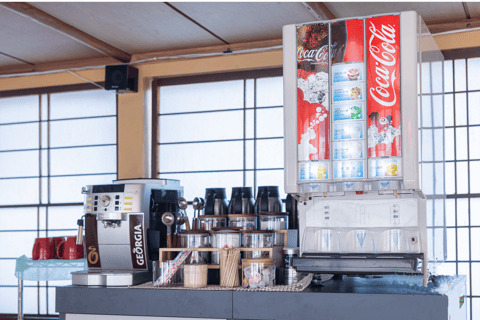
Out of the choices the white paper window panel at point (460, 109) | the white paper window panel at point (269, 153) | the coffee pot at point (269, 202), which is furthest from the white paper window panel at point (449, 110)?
the coffee pot at point (269, 202)

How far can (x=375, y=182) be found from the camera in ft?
7.77

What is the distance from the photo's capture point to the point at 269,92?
4250 mm

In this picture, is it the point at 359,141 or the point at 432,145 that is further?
the point at 432,145

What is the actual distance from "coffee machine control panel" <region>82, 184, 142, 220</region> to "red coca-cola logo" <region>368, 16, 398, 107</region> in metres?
1.41

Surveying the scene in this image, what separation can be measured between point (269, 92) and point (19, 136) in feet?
7.55

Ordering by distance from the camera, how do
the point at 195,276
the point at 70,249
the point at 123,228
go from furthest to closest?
the point at 70,249, the point at 123,228, the point at 195,276

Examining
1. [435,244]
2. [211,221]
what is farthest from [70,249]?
[435,244]

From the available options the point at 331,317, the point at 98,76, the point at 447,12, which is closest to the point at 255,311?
the point at 331,317

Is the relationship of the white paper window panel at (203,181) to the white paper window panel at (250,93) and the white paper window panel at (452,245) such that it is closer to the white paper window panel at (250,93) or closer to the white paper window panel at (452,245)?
the white paper window panel at (250,93)

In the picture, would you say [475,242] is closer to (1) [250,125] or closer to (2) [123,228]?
(1) [250,125]

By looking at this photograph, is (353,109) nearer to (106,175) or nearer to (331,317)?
(331,317)

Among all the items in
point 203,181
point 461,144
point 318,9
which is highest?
point 318,9

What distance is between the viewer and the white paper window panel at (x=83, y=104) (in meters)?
4.59

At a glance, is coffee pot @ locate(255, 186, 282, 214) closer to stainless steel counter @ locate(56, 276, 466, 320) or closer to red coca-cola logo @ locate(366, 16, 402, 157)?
stainless steel counter @ locate(56, 276, 466, 320)
